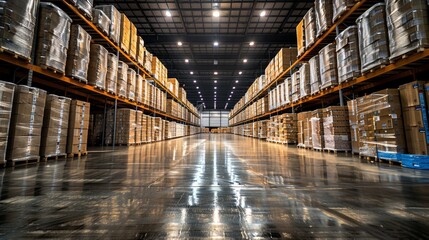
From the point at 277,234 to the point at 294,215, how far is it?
344mm

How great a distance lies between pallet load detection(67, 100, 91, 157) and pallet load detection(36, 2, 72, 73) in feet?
3.18

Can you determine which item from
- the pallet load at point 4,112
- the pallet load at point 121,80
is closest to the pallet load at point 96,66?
the pallet load at point 121,80

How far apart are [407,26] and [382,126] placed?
74.5 inches

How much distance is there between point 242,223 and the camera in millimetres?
1277

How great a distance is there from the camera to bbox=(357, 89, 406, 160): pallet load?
3.51 m

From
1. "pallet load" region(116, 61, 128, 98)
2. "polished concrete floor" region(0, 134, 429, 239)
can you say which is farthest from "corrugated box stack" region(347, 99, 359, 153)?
"pallet load" region(116, 61, 128, 98)

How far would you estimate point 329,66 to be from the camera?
5.46m

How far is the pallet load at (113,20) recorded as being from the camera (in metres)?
6.11

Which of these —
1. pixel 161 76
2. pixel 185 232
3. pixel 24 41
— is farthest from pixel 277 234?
pixel 161 76

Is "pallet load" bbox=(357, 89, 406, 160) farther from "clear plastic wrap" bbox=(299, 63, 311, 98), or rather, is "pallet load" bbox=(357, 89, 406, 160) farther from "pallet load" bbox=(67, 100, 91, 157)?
"pallet load" bbox=(67, 100, 91, 157)

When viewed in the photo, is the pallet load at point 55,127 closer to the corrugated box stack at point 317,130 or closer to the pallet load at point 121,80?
the pallet load at point 121,80

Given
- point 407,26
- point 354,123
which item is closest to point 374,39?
point 407,26

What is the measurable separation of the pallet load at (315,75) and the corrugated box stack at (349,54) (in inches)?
44.1

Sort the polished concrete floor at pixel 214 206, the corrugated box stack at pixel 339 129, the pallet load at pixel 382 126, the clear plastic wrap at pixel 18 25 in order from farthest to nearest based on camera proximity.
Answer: the corrugated box stack at pixel 339 129 → the pallet load at pixel 382 126 → the clear plastic wrap at pixel 18 25 → the polished concrete floor at pixel 214 206
